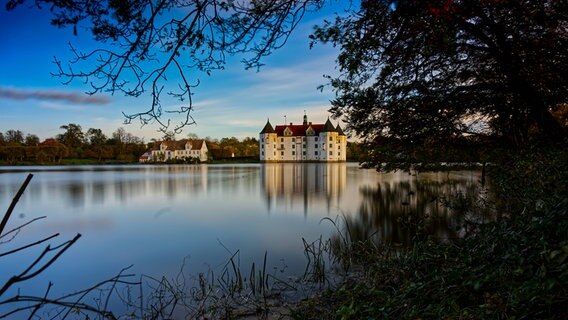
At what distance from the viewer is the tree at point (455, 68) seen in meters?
4.06

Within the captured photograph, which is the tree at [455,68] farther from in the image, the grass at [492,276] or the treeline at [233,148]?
the treeline at [233,148]

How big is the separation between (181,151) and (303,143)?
1255 inches

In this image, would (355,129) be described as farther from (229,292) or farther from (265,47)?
(265,47)

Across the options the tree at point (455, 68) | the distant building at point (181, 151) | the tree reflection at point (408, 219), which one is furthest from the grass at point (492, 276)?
the distant building at point (181, 151)

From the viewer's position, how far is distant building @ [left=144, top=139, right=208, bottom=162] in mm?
98562

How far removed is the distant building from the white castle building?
15847 mm

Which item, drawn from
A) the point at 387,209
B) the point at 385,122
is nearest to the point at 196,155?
the point at 387,209

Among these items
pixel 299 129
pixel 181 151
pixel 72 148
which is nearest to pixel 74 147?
pixel 72 148

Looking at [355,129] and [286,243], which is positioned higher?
[355,129]

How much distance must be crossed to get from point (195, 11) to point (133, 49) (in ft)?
1.83

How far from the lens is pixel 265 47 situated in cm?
328

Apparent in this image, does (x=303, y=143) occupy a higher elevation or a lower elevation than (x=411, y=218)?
higher

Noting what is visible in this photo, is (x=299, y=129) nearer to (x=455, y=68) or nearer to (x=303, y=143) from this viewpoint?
(x=303, y=143)

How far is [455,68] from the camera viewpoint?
6559mm
